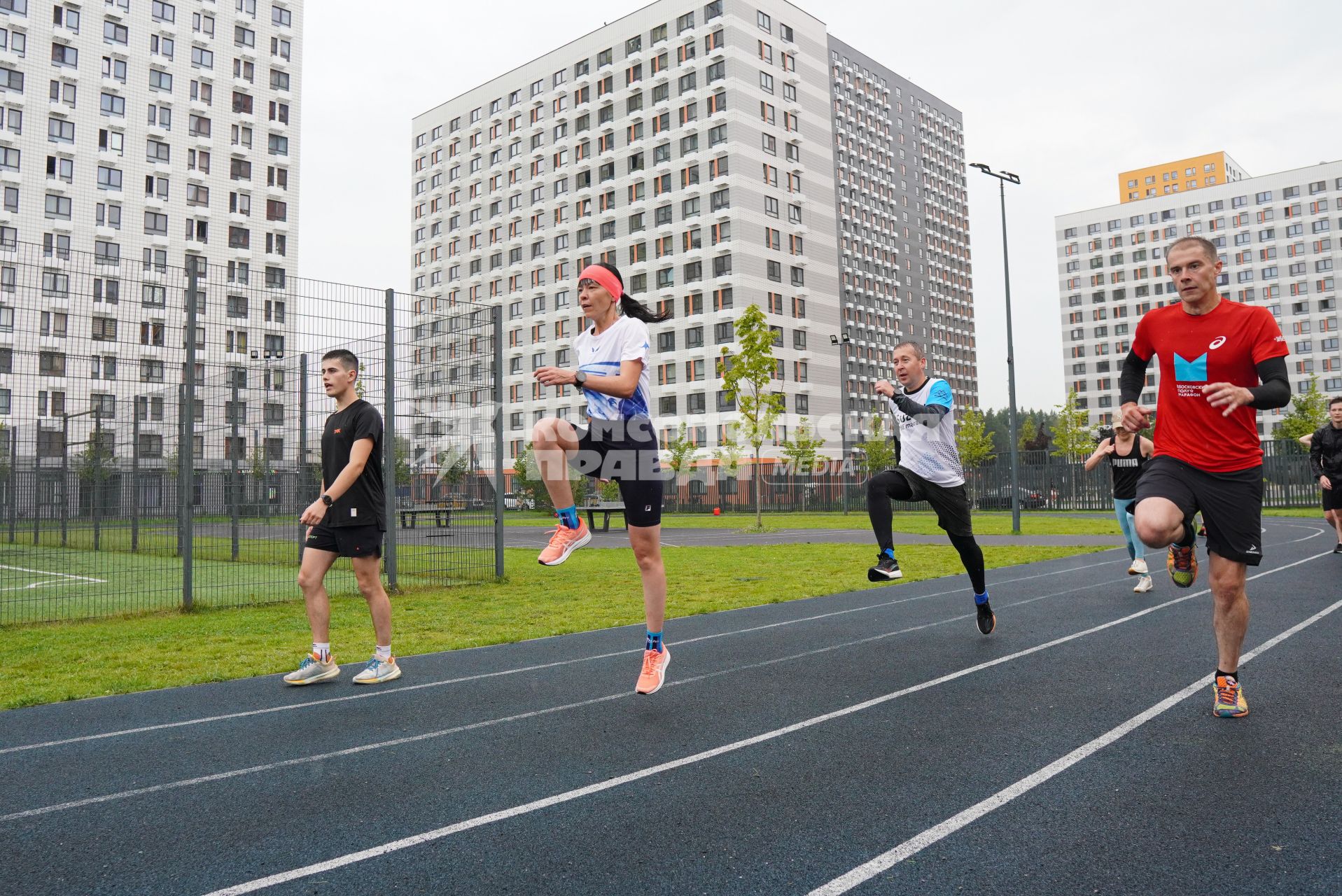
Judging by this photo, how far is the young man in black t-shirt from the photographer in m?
5.82

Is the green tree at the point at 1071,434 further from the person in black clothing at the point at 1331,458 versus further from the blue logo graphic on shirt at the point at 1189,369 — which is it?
the blue logo graphic on shirt at the point at 1189,369

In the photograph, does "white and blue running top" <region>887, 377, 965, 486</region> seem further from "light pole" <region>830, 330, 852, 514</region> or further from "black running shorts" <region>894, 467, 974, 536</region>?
"light pole" <region>830, 330, 852, 514</region>

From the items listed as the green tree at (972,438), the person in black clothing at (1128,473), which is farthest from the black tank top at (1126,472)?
the green tree at (972,438)

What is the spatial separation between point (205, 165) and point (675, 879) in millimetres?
69890

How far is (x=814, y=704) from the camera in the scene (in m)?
4.97

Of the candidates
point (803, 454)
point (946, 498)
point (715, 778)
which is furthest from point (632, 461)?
point (803, 454)

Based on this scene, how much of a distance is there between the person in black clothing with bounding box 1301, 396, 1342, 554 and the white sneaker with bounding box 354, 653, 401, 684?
11.9 m

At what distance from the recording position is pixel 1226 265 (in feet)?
351

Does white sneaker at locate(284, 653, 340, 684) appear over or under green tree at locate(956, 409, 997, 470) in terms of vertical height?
under

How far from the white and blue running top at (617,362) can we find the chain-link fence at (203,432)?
4635 mm

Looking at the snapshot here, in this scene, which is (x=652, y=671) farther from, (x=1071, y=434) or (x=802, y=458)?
(x=1071, y=434)

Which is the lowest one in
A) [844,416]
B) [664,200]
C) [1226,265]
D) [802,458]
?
[802,458]

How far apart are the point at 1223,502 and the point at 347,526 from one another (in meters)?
5.17

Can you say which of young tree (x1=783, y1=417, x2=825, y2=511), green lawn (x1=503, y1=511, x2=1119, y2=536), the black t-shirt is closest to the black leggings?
the black t-shirt
